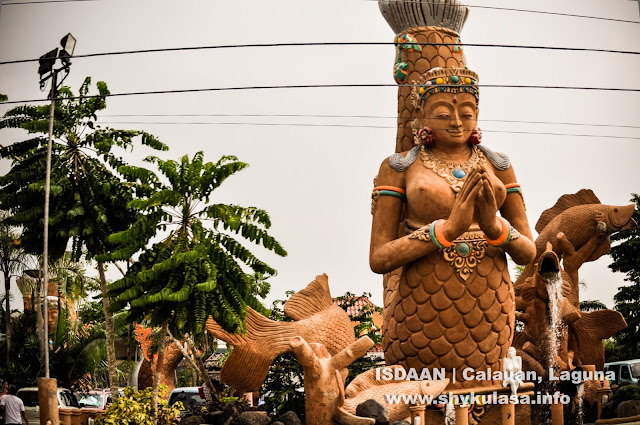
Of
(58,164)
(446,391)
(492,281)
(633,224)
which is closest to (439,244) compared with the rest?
(492,281)

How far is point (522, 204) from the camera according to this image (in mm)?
9516

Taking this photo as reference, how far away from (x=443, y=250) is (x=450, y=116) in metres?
1.49

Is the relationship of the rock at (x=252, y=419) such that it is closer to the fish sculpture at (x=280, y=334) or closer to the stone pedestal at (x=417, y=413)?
the fish sculpture at (x=280, y=334)

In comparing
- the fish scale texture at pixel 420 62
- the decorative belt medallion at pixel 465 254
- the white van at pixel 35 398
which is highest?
the fish scale texture at pixel 420 62

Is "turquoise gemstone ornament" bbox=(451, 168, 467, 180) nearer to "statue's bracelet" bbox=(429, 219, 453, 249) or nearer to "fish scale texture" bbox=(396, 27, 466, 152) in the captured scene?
"statue's bracelet" bbox=(429, 219, 453, 249)

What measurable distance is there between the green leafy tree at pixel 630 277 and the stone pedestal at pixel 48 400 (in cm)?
1345

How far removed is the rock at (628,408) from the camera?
10.5 metres

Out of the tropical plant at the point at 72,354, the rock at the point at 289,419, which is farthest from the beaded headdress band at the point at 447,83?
the tropical plant at the point at 72,354

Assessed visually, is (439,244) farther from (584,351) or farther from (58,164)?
(58,164)

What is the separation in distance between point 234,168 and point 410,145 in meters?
2.33

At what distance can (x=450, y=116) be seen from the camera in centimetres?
916

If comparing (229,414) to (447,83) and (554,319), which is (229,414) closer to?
(447,83)

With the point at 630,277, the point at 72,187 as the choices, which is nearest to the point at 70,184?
the point at 72,187

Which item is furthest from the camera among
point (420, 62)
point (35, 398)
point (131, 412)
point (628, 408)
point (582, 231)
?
point (35, 398)
